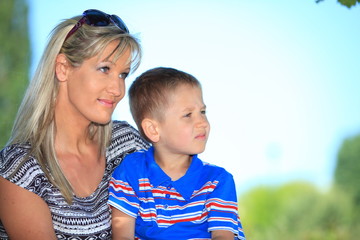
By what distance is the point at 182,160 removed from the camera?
292 cm

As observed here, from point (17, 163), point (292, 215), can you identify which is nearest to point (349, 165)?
point (292, 215)

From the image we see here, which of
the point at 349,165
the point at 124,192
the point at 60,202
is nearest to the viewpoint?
the point at 60,202

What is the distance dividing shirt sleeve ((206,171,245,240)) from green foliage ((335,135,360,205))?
10.3 m

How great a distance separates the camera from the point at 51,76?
2.95 m

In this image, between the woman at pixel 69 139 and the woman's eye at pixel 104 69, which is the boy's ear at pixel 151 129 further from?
the woman's eye at pixel 104 69

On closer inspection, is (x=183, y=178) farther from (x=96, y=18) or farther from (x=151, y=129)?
(x=96, y=18)

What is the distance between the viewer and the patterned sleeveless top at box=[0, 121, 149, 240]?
8.75 feet

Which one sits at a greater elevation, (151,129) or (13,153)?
(151,129)

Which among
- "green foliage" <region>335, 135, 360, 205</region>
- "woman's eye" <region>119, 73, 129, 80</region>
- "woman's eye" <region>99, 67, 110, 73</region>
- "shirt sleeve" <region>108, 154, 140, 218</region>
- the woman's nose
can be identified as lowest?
"shirt sleeve" <region>108, 154, 140, 218</region>

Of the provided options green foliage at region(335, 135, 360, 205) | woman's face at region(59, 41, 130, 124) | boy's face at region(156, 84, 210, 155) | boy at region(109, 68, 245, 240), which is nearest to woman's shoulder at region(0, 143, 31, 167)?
woman's face at region(59, 41, 130, 124)

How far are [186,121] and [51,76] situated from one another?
2.17ft

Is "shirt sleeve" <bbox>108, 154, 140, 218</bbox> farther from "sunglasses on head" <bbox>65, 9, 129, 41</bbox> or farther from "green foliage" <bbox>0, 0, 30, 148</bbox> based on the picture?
"green foliage" <bbox>0, 0, 30, 148</bbox>

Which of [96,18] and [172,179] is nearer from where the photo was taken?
[172,179]

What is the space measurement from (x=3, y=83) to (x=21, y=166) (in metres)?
8.16
